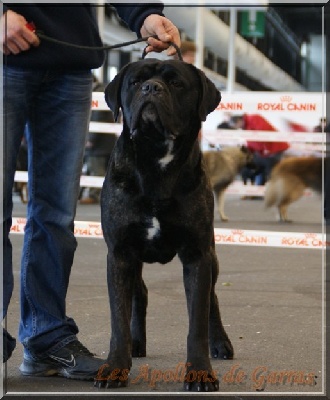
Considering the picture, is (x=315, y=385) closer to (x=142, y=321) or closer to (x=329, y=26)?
(x=142, y=321)

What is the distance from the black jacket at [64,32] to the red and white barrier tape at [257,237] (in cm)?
404

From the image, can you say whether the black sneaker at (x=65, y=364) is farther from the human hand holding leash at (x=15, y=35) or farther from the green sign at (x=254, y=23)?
the green sign at (x=254, y=23)

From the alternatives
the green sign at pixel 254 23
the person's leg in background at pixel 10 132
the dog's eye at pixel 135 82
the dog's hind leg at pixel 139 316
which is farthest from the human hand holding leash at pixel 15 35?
the green sign at pixel 254 23

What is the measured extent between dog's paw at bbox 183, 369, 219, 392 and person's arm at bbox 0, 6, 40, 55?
52.8 inches

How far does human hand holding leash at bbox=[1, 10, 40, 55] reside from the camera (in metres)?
3.08

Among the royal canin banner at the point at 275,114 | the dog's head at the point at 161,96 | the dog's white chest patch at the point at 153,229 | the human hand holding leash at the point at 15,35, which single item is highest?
the royal canin banner at the point at 275,114

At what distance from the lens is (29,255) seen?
11.4ft

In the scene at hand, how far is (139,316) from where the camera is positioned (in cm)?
372

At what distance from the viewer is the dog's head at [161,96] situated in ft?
9.87

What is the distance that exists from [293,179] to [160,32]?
7914 millimetres

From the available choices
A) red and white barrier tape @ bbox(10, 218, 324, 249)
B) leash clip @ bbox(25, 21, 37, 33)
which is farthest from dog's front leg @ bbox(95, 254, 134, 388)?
red and white barrier tape @ bbox(10, 218, 324, 249)

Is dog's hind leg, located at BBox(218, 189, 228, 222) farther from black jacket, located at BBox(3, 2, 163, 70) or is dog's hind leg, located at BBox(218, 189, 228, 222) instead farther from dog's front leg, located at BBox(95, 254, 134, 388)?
dog's front leg, located at BBox(95, 254, 134, 388)

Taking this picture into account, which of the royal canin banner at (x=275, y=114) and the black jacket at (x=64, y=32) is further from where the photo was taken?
the royal canin banner at (x=275, y=114)

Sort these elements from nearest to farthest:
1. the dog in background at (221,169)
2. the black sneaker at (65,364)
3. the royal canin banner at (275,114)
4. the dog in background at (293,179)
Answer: the black sneaker at (65,364)
the royal canin banner at (275,114)
the dog in background at (293,179)
the dog in background at (221,169)
